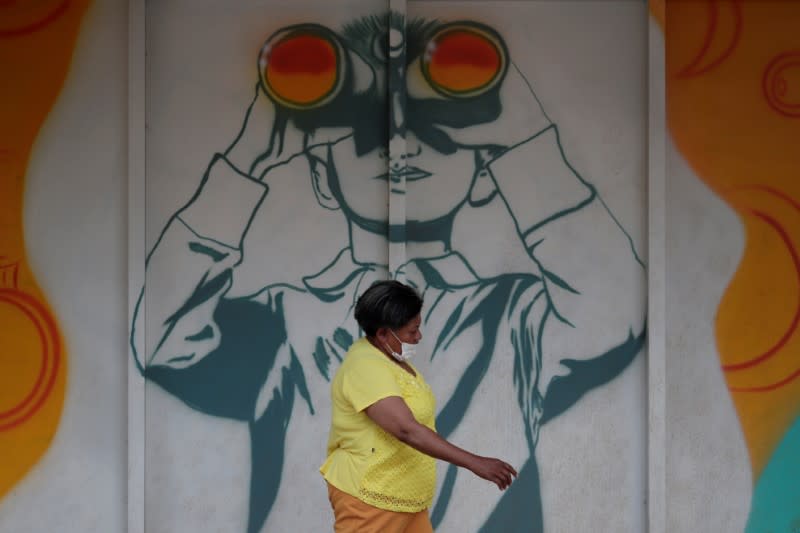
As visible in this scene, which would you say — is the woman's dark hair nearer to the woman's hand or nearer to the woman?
the woman

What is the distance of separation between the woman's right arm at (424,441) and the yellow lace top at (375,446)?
5 cm

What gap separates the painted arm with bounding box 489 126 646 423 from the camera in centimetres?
599

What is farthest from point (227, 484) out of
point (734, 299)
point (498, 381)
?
point (734, 299)

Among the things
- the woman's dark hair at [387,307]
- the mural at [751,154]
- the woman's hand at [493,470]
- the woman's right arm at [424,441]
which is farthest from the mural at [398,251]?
the woman's hand at [493,470]

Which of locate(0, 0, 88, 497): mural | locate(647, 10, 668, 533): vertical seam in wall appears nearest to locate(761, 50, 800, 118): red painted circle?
locate(647, 10, 668, 533): vertical seam in wall

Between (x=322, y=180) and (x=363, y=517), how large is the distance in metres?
2.05

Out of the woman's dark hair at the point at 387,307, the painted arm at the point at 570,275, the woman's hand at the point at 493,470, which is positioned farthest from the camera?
the painted arm at the point at 570,275

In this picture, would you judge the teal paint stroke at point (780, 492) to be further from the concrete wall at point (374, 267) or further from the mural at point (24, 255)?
the mural at point (24, 255)

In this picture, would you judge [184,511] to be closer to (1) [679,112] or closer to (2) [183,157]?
(2) [183,157]

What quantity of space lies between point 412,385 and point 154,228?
6.39ft

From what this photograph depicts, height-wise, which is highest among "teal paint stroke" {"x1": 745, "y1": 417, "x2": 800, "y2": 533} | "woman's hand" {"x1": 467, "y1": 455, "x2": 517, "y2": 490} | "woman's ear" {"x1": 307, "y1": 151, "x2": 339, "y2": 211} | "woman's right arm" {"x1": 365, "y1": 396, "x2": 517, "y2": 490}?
"woman's ear" {"x1": 307, "y1": 151, "x2": 339, "y2": 211}

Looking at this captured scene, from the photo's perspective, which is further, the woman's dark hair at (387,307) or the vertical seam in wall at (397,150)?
the vertical seam in wall at (397,150)

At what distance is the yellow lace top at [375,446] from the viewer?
4.30 m

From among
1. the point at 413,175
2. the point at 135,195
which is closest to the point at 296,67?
the point at 413,175
